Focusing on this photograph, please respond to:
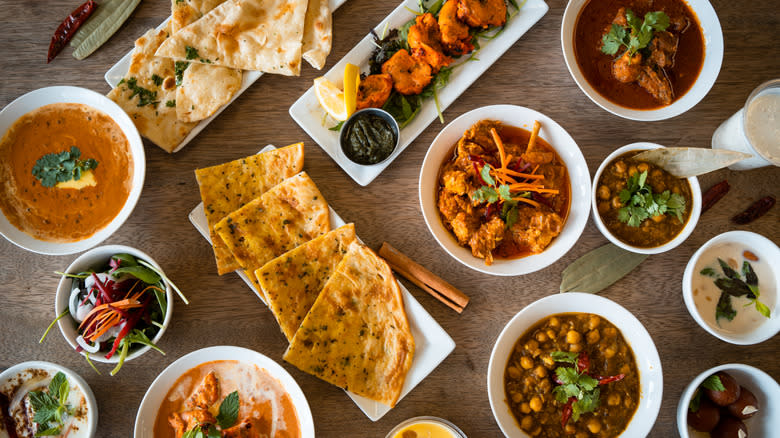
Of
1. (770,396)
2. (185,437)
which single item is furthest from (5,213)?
(770,396)

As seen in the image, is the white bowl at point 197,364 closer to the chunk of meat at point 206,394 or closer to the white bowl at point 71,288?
the chunk of meat at point 206,394

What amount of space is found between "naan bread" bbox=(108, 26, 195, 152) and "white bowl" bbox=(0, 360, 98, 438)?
1.61m

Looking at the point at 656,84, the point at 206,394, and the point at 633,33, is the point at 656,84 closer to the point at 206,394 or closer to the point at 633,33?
the point at 633,33

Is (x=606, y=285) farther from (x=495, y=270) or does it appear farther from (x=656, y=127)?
(x=656, y=127)

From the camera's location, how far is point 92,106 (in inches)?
133

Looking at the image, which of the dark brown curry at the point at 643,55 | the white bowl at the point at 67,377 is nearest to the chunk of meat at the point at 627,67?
the dark brown curry at the point at 643,55

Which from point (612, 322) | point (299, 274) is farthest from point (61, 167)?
point (612, 322)

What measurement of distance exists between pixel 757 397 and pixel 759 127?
6.05 ft

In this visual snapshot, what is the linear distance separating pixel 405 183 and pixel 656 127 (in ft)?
6.16

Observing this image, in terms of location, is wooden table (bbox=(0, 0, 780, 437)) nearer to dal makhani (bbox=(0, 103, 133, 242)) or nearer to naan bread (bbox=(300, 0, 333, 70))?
naan bread (bbox=(300, 0, 333, 70))

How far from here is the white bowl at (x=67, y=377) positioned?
3320 millimetres

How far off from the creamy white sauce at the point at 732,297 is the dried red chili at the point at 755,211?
243mm

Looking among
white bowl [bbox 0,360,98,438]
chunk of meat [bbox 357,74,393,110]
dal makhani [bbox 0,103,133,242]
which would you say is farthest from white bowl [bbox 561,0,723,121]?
white bowl [bbox 0,360,98,438]

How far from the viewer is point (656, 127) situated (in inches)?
147
